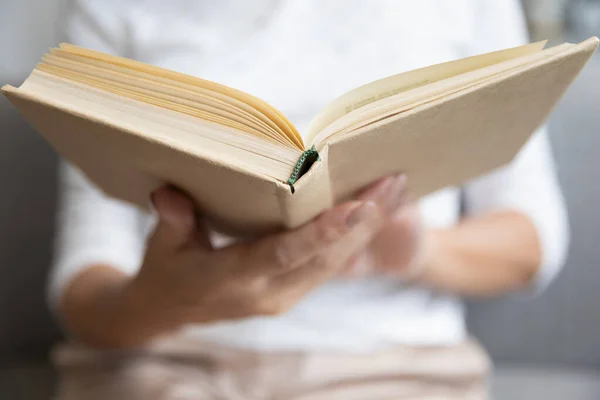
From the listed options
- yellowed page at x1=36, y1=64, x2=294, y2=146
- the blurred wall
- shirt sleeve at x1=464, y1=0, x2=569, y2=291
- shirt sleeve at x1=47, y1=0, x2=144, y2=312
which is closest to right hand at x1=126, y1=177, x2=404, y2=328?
yellowed page at x1=36, y1=64, x2=294, y2=146

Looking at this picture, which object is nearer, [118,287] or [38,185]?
[118,287]

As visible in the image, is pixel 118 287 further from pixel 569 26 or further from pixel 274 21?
pixel 569 26

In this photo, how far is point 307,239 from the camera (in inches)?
17.1

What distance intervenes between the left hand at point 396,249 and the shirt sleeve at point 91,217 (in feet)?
1.01

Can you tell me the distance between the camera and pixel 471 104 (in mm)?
393

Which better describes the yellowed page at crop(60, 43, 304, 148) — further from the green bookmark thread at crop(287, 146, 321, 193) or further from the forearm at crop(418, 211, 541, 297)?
the forearm at crop(418, 211, 541, 297)

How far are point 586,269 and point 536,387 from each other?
0.68 feet

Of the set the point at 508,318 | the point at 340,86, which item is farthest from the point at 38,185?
the point at 508,318

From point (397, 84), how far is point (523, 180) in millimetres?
468

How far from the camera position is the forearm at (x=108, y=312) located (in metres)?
0.59

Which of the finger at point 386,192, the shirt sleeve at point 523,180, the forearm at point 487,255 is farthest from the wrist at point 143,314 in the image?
the shirt sleeve at point 523,180

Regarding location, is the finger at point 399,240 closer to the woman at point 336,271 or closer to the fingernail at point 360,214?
the woman at point 336,271

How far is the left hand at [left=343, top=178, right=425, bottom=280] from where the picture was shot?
0.60m

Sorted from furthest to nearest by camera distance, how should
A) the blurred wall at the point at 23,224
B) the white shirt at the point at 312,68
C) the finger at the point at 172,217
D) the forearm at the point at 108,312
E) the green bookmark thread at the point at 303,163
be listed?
the blurred wall at the point at 23,224 < the white shirt at the point at 312,68 < the forearm at the point at 108,312 < the finger at the point at 172,217 < the green bookmark thread at the point at 303,163
